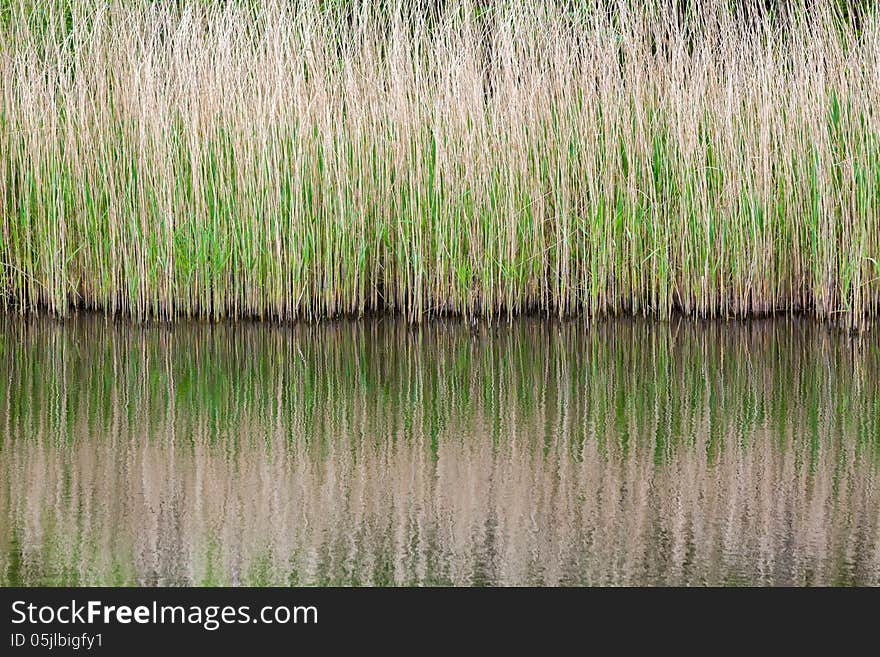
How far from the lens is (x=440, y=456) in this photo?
3215mm

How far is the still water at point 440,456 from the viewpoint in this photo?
252 cm

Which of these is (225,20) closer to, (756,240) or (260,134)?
(260,134)

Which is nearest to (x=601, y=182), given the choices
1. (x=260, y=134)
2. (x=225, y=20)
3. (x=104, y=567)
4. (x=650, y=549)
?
(x=260, y=134)

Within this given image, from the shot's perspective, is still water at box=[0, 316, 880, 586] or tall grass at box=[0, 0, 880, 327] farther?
tall grass at box=[0, 0, 880, 327]

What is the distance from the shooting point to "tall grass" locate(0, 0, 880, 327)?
5.05 metres

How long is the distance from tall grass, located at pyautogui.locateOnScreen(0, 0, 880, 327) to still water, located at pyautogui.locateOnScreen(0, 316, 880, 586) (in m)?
0.32

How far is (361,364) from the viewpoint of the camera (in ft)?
14.1

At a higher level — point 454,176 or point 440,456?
point 454,176

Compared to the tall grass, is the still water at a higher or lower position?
lower

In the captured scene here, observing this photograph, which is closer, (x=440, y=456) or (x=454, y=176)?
(x=440, y=456)

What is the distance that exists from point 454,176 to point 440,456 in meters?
2.16

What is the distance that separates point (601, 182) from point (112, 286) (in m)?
2.17

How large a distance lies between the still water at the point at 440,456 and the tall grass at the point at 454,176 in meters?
0.32

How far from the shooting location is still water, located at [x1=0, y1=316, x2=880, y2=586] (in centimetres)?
252
